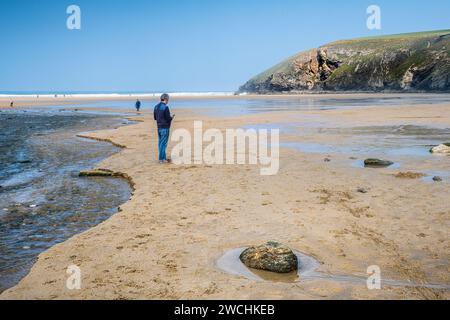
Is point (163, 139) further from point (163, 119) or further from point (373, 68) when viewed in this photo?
point (373, 68)

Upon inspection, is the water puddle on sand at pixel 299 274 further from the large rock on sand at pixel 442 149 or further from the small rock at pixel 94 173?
the large rock on sand at pixel 442 149

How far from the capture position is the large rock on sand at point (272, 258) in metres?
5.92

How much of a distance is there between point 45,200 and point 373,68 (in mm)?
123341

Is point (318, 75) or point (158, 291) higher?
point (318, 75)

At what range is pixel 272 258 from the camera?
236 inches

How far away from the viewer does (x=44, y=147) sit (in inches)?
829

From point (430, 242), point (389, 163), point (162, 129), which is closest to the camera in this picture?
point (430, 242)

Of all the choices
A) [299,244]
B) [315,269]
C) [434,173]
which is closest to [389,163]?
[434,173]

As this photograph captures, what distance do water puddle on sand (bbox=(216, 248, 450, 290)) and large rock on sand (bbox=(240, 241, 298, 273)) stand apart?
7 centimetres

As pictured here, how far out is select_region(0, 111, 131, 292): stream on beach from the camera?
7188 millimetres

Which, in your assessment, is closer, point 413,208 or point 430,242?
point 430,242

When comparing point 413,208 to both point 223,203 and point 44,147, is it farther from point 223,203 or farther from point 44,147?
point 44,147

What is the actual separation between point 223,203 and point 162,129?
618 cm

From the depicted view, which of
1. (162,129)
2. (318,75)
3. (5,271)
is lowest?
(5,271)
